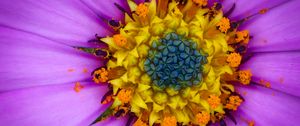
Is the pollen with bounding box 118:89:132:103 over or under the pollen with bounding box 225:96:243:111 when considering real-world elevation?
over

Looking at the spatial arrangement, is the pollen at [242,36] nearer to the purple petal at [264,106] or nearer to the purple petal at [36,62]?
the purple petal at [264,106]

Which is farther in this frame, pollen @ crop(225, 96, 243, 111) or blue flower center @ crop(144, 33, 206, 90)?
pollen @ crop(225, 96, 243, 111)

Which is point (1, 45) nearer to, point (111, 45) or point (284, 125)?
point (111, 45)

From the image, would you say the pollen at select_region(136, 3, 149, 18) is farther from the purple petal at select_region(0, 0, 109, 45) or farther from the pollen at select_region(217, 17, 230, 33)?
the pollen at select_region(217, 17, 230, 33)

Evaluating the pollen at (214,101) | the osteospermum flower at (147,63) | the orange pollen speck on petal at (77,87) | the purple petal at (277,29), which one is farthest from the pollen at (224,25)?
the orange pollen speck on petal at (77,87)

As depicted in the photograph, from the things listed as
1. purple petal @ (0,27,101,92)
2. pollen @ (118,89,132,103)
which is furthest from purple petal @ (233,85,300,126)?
purple petal @ (0,27,101,92)

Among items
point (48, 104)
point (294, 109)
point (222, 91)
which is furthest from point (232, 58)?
point (48, 104)
